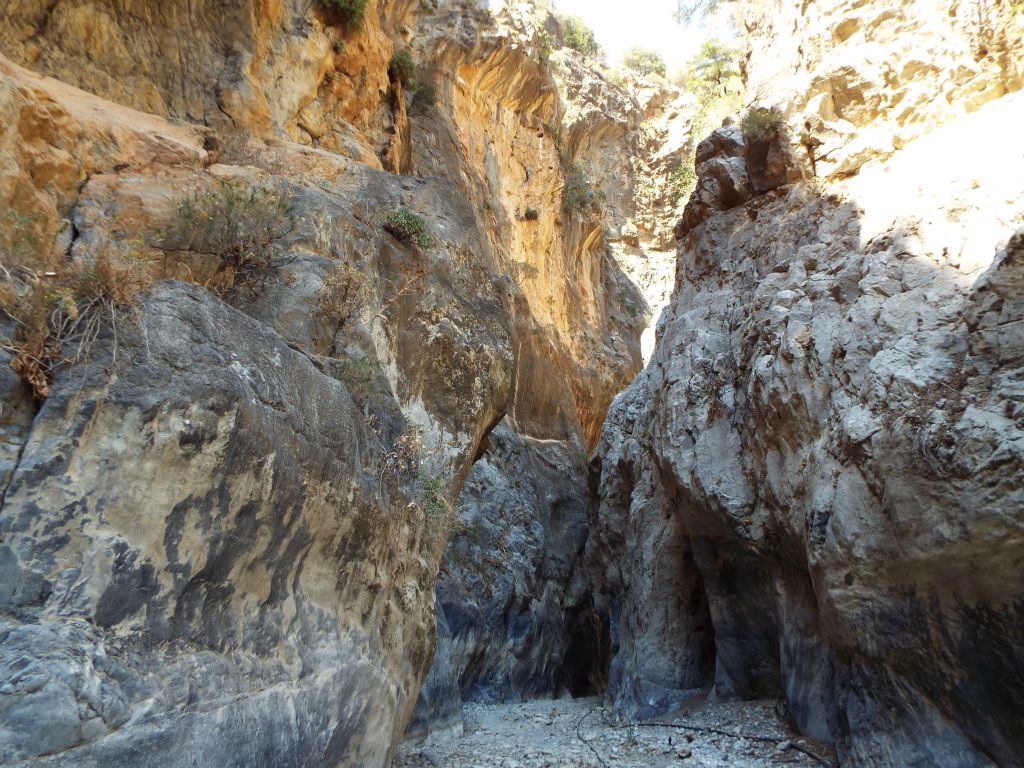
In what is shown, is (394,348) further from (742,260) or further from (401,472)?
(742,260)

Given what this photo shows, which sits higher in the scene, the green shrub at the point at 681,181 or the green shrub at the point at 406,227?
the green shrub at the point at 681,181

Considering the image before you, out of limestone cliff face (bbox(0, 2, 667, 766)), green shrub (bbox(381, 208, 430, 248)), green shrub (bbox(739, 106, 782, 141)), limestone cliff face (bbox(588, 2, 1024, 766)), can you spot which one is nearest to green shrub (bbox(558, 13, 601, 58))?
limestone cliff face (bbox(0, 2, 667, 766))

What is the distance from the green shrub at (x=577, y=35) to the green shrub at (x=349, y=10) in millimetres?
20936

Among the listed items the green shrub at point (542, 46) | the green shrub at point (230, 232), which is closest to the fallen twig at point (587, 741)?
the green shrub at point (230, 232)

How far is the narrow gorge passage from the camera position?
12.9ft

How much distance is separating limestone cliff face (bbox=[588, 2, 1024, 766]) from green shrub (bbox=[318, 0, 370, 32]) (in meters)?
7.62

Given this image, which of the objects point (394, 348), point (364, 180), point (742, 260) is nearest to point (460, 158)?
point (364, 180)

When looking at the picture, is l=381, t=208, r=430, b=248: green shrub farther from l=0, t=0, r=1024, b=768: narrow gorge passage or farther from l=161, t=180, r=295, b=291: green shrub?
l=161, t=180, r=295, b=291: green shrub

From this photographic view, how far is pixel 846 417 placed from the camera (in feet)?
23.3

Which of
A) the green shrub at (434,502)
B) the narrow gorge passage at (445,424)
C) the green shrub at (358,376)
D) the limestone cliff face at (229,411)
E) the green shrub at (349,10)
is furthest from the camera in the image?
the green shrub at (349,10)

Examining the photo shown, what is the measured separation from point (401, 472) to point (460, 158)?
41.6 feet

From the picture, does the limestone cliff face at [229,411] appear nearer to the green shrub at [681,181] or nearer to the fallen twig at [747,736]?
the fallen twig at [747,736]

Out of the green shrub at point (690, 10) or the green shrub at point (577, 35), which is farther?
the green shrub at point (577, 35)

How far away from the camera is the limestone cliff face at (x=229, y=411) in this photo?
11.8ft
